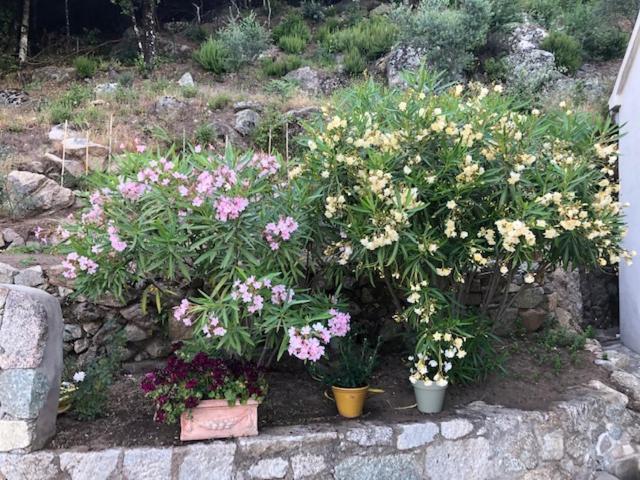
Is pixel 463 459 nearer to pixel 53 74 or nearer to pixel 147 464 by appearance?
pixel 147 464

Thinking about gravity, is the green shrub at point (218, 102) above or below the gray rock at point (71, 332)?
above

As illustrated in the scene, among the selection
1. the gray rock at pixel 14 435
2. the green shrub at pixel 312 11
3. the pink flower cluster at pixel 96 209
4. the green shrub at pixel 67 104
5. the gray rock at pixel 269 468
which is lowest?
the gray rock at pixel 269 468

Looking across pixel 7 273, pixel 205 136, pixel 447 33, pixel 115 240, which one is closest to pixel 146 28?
pixel 205 136

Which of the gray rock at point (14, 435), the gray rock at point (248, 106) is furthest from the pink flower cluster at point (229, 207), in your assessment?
the gray rock at point (248, 106)

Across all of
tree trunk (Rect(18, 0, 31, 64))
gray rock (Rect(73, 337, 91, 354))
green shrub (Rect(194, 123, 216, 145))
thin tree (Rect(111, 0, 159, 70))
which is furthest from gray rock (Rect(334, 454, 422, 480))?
tree trunk (Rect(18, 0, 31, 64))

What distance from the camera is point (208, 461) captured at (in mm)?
2928

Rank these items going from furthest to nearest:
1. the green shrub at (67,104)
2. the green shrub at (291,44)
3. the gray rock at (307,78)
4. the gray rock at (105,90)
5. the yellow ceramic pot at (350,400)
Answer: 1. the green shrub at (291,44)
2. the gray rock at (307,78)
3. the gray rock at (105,90)
4. the green shrub at (67,104)
5. the yellow ceramic pot at (350,400)

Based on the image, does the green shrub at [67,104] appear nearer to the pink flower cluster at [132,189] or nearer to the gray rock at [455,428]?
the pink flower cluster at [132,189]

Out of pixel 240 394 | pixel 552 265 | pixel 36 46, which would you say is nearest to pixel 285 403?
pixel 240 394

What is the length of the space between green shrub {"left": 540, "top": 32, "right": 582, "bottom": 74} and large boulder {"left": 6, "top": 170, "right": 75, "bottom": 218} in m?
9.39

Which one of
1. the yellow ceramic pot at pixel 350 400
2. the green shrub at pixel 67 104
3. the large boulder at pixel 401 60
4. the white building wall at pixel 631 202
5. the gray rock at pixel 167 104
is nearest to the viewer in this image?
the yellow ceramic pot at pixel 350 400

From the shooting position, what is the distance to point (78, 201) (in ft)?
19.8

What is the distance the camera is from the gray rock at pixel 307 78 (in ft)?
34.4

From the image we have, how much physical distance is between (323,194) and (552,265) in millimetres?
1687
